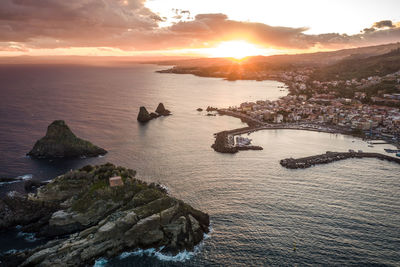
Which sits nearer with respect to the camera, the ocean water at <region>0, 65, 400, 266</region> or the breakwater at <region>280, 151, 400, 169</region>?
the ocean water at <region>0, 65, 400, 266</region>

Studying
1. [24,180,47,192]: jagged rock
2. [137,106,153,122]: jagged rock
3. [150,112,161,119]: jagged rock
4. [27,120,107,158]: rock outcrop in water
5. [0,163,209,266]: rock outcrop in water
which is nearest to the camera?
[0,163,209,266]: rock outcrop in water

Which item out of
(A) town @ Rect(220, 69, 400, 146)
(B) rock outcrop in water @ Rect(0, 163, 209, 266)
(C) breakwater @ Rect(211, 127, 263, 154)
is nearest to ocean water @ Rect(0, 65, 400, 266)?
(B) rock outcrop in water @ Rect(0, 163, 209, 266)

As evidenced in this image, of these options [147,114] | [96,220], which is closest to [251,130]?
[147,114]

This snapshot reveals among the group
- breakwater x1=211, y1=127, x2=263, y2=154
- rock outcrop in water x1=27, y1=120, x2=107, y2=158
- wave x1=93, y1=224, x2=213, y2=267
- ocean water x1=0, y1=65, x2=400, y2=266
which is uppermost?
rock outcrop in water x1=27, y1=120, x2=107, y2=158

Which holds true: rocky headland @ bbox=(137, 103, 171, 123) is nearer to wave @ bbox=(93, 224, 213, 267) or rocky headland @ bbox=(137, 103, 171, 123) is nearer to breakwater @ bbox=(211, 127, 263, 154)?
breakwater @ bbox=(211, 127, 263, 154)

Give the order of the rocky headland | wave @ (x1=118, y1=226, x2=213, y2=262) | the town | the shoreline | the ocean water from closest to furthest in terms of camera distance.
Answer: wave @ (x1=118, y1=226, x2=213, y2=262) → the ocean water → the shoreline → the town → the rocky headland

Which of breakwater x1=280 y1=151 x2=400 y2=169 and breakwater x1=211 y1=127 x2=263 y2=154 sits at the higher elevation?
breakwater x1=211 y1=127 x2=263 y2=154

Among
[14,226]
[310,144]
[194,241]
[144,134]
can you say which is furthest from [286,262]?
[144,134]

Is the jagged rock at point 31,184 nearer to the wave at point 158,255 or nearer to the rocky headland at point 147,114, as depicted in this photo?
the wave at point 158,255
